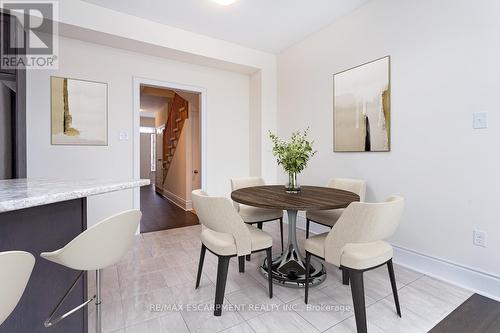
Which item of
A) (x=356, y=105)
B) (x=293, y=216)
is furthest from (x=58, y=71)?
(x=356, y=105)

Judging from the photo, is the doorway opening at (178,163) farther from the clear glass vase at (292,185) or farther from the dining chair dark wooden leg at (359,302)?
the dining chair dark wooden leg at (359,302)

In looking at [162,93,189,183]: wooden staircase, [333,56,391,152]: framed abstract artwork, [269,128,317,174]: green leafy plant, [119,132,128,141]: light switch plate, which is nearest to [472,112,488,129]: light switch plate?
[333,56,391,152]: framed abstract artwork

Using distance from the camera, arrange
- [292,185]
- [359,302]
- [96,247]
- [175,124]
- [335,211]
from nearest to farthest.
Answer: [96,247] < [359,302] < [292,185] < [335,211] < [175,124]

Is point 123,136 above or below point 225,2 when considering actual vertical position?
below

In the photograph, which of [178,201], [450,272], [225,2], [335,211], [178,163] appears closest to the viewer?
[450,272]

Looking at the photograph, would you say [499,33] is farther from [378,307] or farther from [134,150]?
[134,150]

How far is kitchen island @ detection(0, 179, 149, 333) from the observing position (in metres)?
0.96

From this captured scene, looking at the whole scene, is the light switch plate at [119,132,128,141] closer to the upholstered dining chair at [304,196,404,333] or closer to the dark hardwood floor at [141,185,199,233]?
the dark hardwood floor at [141,185,199,233]

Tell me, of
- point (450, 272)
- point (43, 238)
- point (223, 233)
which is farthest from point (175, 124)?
point (450, 272)

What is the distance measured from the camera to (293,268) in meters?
2.15

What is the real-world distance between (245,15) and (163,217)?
3.38 meters

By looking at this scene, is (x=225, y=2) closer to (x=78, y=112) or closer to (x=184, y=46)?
(x=184, y=46)

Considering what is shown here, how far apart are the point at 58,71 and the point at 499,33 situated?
4235mm

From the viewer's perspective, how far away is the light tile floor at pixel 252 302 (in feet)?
5.04
